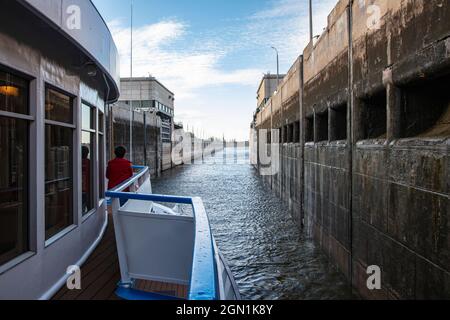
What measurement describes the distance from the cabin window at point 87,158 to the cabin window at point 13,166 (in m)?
2.37

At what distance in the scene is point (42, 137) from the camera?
4.39m

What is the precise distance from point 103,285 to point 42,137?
1874 mm

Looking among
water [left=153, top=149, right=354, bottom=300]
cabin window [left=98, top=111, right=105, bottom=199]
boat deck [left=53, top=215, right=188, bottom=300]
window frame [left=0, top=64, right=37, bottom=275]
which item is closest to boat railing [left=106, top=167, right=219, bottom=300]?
boat deck [left=53, top=215, right=188, bottom=300]

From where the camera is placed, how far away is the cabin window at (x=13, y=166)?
376 cm

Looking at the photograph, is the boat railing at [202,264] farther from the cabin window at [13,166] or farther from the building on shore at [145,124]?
the building on shore at [145,124]

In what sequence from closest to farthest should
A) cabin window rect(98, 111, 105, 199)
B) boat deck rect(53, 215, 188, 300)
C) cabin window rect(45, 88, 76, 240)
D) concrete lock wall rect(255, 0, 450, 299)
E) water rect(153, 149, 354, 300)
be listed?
1. concrete lock wall rect(255, 0, 450, 299)
2. boat deck rect(53, 215, 188, 300)
3. cabin window rect(45, 88, 76, 240)
4. water rect(153, 149, 354, 300)
5. cabin window rect(98, 111, 105, 199)

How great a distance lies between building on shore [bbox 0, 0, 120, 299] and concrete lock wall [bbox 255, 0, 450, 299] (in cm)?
352

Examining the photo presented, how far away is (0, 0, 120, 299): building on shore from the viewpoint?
12.3 feet

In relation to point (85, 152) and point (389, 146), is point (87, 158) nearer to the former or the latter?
point (85, 152)

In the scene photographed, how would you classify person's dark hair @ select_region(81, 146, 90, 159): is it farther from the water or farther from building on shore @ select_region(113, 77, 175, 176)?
building on shore @ select_region(113, 77, 175, 176)

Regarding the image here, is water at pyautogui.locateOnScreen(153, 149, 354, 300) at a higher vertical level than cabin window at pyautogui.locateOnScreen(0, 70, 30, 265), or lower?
lower

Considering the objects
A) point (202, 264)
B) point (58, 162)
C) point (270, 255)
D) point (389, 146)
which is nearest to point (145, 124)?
point (270, 255)

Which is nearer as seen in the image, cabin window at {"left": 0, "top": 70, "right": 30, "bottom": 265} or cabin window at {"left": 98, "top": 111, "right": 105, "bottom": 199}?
cabin window at {"left": 0, "top": 70, "right": 30, "bottom": 265}

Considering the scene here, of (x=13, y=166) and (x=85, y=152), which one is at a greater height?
(x=85, y=152)
